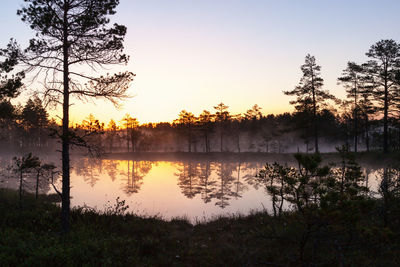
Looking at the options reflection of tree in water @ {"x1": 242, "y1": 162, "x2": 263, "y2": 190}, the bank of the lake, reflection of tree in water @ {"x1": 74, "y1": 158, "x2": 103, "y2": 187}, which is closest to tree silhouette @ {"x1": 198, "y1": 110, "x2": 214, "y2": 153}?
reflection of tree in water @ {"x1": 242, "y1": 162, "x2": 263, "y2": 190}

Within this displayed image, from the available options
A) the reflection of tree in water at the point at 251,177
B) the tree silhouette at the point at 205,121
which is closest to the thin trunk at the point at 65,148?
the reflection of tree in water at the point at 251,177

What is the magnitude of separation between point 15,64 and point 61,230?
700cm

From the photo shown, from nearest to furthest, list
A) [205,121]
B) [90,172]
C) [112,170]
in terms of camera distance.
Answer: [90,172]
[112,170]
[205,121]

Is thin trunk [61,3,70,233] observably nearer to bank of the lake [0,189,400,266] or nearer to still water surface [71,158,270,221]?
bank of the lake [0,189,400,266]

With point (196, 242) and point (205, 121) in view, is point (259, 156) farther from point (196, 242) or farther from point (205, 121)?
point (196, 242)

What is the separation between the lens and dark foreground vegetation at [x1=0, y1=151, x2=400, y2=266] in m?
4.83

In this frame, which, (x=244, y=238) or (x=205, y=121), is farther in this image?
(x=205, y=121)

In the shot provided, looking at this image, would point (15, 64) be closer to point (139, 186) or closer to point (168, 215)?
point (168, 215)

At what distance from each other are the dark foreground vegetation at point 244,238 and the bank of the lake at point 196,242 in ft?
0.07

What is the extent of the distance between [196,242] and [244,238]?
1910mm

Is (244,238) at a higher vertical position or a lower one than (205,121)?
lower

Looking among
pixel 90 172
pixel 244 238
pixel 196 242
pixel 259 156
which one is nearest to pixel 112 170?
pixel 90 172

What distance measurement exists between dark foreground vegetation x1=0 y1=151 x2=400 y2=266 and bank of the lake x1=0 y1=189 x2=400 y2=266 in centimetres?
2

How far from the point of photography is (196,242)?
8.69 meters
